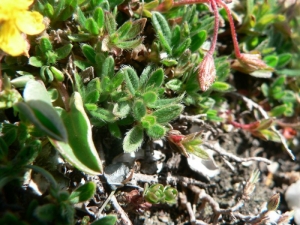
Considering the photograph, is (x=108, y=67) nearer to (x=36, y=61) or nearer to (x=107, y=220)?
(x=36, y=61)

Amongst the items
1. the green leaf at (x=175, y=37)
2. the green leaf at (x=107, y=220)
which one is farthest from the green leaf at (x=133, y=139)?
the green leaf at (x=175, y=37)

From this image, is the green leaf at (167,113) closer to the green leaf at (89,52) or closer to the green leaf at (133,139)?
the green leaf at (133,139)

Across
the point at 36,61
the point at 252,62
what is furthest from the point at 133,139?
the point at 252,62

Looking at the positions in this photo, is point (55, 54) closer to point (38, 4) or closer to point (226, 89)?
point (38, 4)

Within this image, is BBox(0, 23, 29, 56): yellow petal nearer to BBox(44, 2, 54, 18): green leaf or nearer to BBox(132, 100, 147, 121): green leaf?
BBox(44, 2, 54, 18): green leaf

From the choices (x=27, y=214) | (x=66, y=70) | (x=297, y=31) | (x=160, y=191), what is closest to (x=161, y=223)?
(x=160, y=191)
